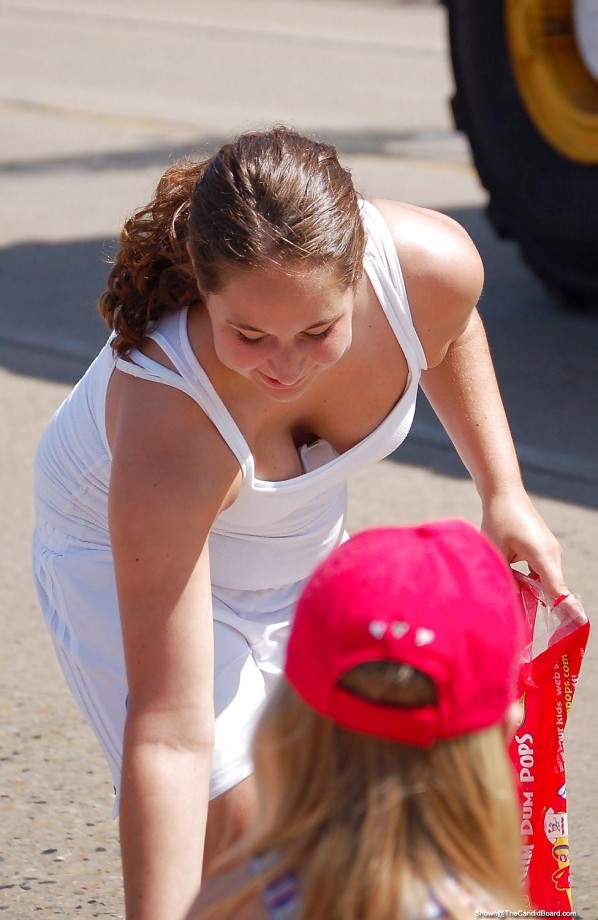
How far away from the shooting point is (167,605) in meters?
1.98

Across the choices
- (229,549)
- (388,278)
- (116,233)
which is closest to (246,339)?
(388,278)

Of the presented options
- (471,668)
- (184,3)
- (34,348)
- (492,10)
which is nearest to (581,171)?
(492,10)

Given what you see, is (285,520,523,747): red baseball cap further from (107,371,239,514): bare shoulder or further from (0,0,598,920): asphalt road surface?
(0,0,598,920): asphalt road surface

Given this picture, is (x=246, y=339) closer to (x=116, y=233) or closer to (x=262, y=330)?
(x=262, y=330)

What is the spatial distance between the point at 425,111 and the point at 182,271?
27.7ft

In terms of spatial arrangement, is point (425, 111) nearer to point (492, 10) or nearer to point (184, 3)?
point (492, 10)

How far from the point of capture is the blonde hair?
140cm

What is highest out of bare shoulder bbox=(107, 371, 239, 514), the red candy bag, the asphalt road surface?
bare shoulder bbox=(107, 371, 239, 514)

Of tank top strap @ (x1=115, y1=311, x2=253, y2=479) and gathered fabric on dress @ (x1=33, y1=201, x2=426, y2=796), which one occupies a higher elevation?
tank top strap @ (x1=115, y1=311, x2=253, y2=479)

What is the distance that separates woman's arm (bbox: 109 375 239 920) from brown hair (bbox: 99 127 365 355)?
0.17m

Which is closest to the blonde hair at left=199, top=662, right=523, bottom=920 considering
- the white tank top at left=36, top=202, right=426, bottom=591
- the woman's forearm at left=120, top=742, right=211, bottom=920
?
the woman's forearm at left=120, top=742, right=211, bottom=920

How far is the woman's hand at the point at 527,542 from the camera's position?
2.42 metres

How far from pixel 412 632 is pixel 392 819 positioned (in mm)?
173

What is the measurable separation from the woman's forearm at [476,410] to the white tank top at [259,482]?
0.51ft
